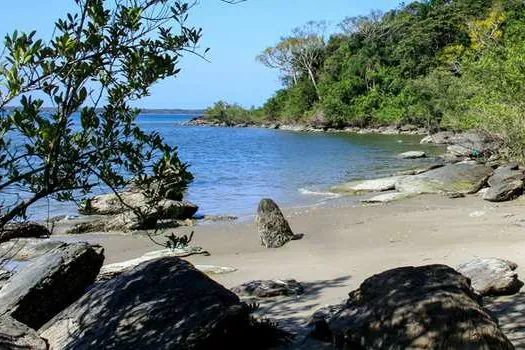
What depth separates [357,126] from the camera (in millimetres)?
71750

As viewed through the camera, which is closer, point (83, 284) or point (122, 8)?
point (122, 8)

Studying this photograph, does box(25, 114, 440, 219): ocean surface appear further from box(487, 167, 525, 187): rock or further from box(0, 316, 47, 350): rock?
box(0, 316, 47, 350): rock

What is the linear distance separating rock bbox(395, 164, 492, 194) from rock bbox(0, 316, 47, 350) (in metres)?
15.5

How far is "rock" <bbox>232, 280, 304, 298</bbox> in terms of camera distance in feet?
24.3

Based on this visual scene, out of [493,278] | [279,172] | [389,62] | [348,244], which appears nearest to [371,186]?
[279,172]

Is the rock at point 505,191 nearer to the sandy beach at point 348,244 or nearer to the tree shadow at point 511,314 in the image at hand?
the sandy beach at point 348,244

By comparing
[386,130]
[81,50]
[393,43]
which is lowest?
[386,130]

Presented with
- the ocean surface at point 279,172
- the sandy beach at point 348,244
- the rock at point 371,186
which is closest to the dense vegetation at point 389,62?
the ocean surface at point 279,172

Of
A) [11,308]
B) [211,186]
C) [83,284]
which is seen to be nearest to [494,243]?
[83,284]

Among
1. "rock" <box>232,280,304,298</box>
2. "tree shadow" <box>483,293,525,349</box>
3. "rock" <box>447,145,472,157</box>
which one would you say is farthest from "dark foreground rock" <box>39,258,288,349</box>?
"rock" <box>447,145,472,157</box>

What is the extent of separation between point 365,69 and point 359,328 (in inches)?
2778

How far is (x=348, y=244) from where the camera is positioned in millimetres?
11766

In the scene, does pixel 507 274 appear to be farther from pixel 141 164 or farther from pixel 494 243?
pixel 141 164

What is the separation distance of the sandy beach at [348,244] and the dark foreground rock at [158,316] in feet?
3.72
